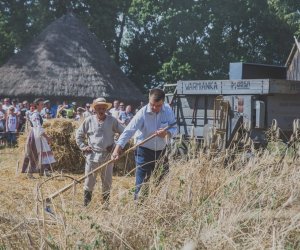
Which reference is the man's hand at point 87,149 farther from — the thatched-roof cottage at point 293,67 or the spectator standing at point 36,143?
the thatched-roof cottage at point 293,67

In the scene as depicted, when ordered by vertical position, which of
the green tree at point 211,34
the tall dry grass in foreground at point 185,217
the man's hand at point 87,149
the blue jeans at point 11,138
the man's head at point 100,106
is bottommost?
the blue jeans at point 11,138

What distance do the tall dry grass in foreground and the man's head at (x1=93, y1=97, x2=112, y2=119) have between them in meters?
2.11

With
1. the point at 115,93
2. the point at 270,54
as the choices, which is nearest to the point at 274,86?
the point at 115,93

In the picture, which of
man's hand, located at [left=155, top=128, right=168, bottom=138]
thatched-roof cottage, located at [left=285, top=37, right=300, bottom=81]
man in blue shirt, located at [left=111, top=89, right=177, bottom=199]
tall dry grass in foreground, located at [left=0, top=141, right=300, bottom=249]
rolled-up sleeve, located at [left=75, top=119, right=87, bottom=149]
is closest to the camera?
tall dry grass in foreground, located at [left=0, top=141, right=300, bottom=249]

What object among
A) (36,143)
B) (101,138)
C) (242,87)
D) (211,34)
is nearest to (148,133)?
(101,138)

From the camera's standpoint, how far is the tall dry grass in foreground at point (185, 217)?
12.0 ft

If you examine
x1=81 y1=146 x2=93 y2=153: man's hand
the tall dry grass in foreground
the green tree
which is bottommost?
the tall dry grass in foreground

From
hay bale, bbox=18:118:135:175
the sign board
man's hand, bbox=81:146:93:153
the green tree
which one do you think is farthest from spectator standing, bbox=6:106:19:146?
the green tree

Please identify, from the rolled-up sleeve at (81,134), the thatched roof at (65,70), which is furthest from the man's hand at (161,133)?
the thatched roof at (65,70)

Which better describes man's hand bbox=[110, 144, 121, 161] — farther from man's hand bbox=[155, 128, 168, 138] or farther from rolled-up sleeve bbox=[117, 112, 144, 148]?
man's hand bbox=[155, 128, 168, 138]

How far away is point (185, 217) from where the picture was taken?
4293 mm

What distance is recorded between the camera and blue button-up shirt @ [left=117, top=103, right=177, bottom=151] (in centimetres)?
626

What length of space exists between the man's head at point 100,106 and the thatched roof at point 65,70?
1813 centimetres

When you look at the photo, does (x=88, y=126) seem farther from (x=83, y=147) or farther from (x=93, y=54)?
(x=93, y=54)
